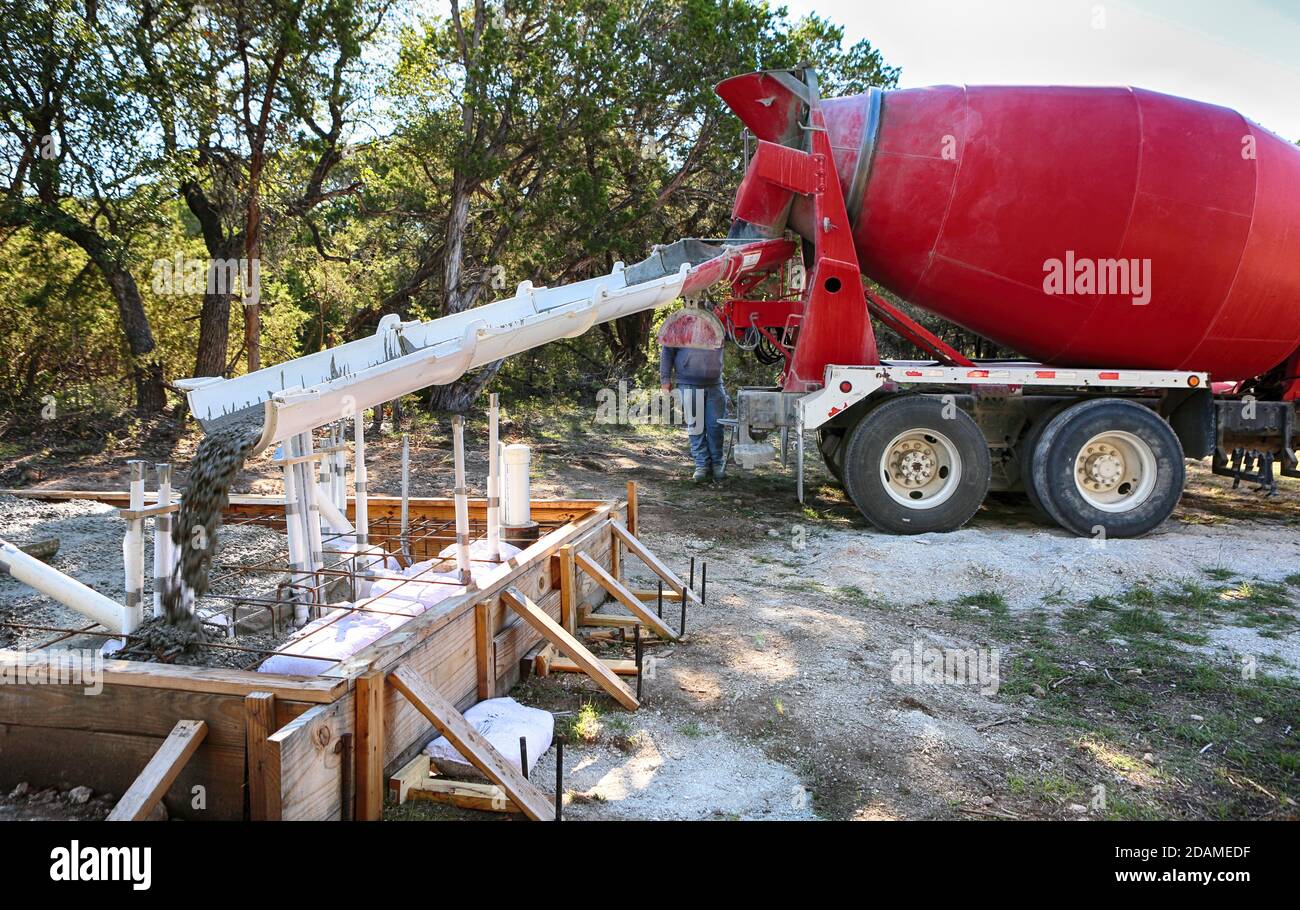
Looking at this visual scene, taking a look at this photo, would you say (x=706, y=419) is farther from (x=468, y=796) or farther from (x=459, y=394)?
(x=468, y=796)

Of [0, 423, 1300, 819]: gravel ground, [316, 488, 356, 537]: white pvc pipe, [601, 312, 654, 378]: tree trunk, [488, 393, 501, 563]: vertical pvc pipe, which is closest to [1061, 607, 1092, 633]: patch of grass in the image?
[0, 423, 1300, 819]: gravel ground

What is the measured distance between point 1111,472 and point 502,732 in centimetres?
688

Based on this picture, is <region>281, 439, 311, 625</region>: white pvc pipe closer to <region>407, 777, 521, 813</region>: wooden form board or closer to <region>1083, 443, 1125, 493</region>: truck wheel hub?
<region>407, 777, 521, 813</region>: wooden form board

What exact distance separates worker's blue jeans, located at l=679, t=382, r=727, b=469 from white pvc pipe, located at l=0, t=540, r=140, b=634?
733 centimetres

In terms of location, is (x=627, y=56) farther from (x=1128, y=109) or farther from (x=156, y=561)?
(x=156, y=561)

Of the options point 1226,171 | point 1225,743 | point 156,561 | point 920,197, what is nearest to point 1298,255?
point 1226,171

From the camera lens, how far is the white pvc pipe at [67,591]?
12.5 ft

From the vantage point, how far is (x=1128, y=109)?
780cm

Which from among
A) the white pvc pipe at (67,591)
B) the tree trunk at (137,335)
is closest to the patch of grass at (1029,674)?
the white pvc pipe at (67,591)

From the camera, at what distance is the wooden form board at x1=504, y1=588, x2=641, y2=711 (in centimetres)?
437

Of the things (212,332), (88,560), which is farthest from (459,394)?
(88,560)

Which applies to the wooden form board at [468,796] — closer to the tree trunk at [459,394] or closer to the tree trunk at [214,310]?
the tree trunk at [214,310]

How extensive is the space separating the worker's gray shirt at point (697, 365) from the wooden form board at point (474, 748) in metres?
7.43

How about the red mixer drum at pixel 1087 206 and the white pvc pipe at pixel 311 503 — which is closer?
the white pvc pipe at pixel 311 503
